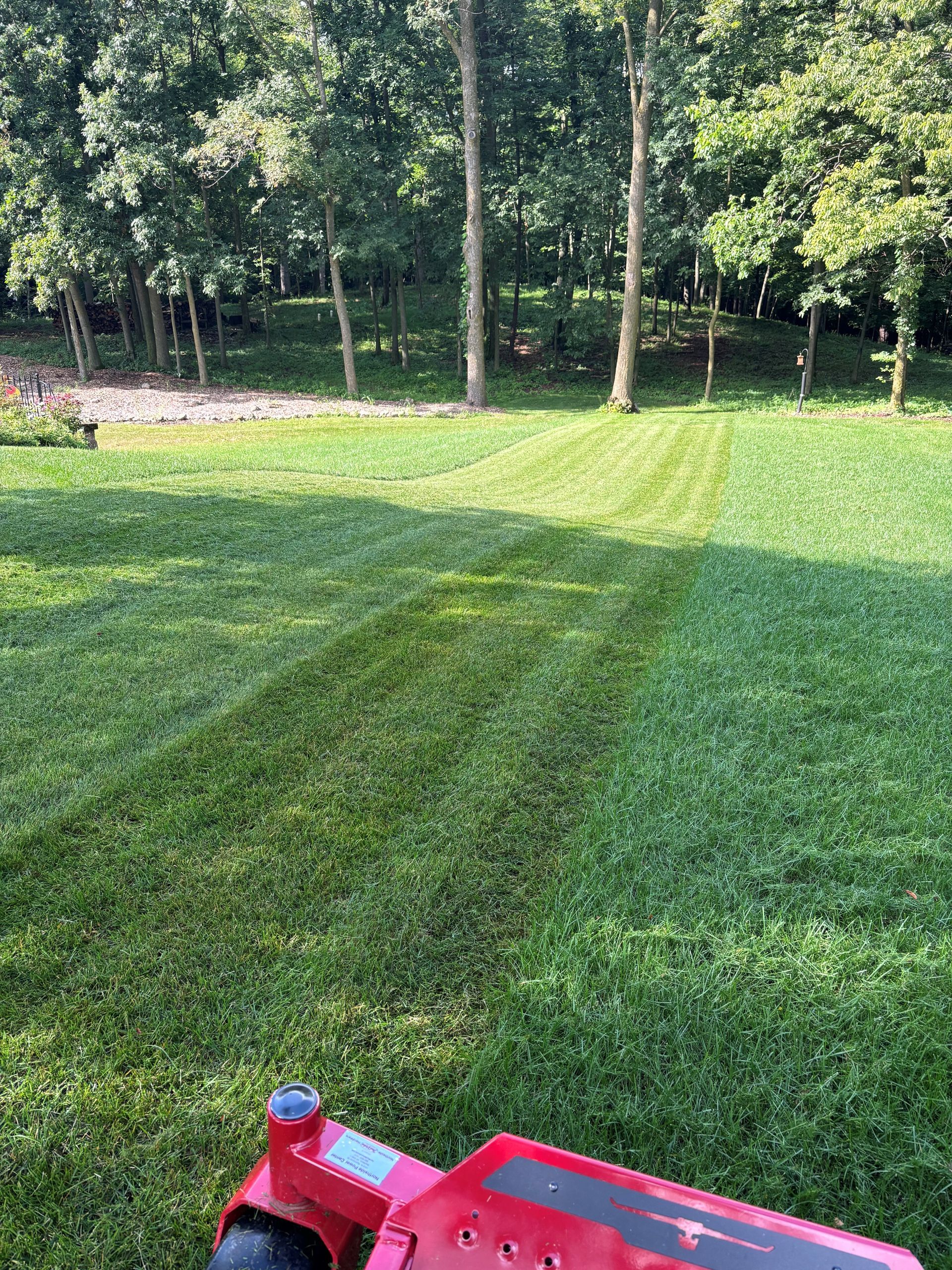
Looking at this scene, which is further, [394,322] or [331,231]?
[394,322]

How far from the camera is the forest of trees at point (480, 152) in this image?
18.1 meters

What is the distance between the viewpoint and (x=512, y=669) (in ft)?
13.5

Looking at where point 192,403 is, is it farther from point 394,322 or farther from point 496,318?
point 496,318

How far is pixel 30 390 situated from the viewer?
813 inches

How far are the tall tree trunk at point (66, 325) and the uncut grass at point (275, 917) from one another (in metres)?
32.3

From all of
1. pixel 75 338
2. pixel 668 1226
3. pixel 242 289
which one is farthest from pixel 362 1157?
pixel 75 338

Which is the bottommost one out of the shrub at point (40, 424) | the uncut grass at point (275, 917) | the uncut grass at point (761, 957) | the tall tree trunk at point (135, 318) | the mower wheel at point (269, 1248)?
the uncut grass at point (761, 957)

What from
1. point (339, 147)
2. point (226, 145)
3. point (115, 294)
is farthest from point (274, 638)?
point (115, 294)

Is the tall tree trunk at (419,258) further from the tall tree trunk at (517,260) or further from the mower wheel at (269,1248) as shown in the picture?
the mower wheel at (269,1248)

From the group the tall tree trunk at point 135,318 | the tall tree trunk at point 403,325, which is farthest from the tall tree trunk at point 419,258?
the tall tree trunk at point 135,318

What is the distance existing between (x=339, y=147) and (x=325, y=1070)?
26982 mm

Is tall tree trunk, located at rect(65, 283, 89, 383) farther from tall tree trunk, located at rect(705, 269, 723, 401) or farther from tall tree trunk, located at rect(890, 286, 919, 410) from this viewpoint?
tall tree trunk, located at rect(890, 286, 919, 410)

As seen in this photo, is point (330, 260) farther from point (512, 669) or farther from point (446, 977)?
point (446, 977)

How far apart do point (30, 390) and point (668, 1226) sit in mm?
24509
